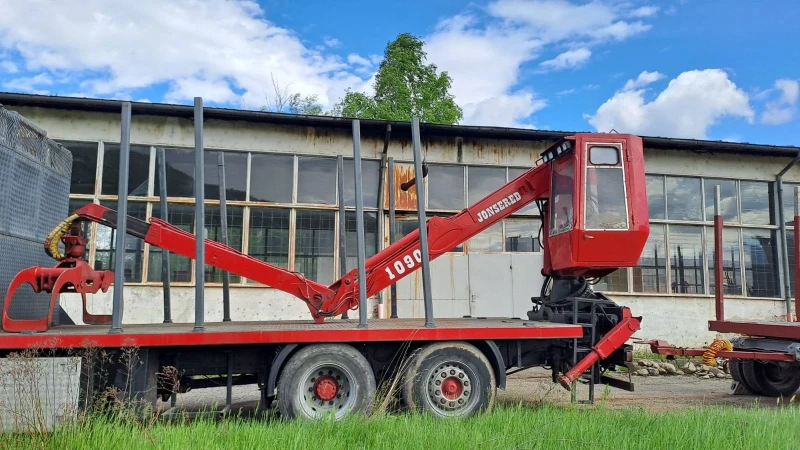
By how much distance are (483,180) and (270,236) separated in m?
4.66

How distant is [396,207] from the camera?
12.5 metres

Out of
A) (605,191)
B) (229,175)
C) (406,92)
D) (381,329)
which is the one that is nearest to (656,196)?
(605,191)

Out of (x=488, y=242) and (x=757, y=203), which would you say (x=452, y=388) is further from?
(x=757, y=203)

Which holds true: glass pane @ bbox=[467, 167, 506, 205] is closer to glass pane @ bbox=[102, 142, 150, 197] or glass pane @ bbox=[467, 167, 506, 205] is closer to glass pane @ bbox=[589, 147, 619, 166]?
glass pane @ bbox=[589, 147, 619, 166]

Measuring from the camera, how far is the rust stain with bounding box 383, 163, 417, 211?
41.2ft

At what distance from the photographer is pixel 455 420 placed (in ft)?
17.5

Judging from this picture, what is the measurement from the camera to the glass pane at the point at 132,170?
1169 centimetres

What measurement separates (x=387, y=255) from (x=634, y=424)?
3.18 metres

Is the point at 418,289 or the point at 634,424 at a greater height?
the point at 418,289

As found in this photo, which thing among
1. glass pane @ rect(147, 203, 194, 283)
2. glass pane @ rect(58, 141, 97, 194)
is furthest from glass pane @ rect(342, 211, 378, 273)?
glass pane @ rect(58, 141, 97, 194)

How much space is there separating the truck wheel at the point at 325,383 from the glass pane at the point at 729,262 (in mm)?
10652

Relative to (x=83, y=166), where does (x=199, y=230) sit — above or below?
below

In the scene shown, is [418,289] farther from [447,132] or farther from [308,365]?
[308,365]

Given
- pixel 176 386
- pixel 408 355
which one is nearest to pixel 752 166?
pixel 408 355
